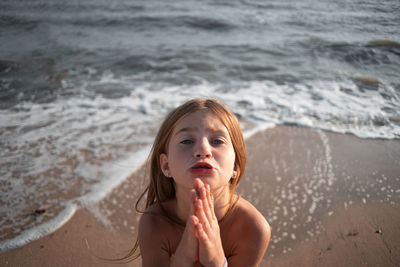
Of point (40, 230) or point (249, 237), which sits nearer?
point (249, 237)

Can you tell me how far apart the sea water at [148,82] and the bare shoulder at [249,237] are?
5.17ft

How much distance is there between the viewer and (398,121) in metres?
4.19

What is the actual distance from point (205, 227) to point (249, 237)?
0.43 metres

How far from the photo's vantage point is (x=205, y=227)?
53.8 inches

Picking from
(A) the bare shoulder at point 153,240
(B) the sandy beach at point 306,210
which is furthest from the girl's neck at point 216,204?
(B) the sandy beach at point 306,210

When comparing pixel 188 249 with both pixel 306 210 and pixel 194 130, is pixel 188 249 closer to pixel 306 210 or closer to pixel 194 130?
pixel 194 130

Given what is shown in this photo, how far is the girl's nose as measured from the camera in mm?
1495

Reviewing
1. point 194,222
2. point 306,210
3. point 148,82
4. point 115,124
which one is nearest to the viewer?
point 194,222

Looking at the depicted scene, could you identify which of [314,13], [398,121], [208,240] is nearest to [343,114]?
[398,121]

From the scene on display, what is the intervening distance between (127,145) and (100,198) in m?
1.04

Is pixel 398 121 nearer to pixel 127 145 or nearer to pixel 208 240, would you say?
pixel 127 145

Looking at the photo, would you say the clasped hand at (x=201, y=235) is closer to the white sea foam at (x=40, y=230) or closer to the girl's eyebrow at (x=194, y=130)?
the girl's eyebrow at (x=194, y=130)

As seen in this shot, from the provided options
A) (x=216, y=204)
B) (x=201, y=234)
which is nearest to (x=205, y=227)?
(x=201, y=234)

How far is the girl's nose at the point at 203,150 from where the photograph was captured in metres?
1.50
